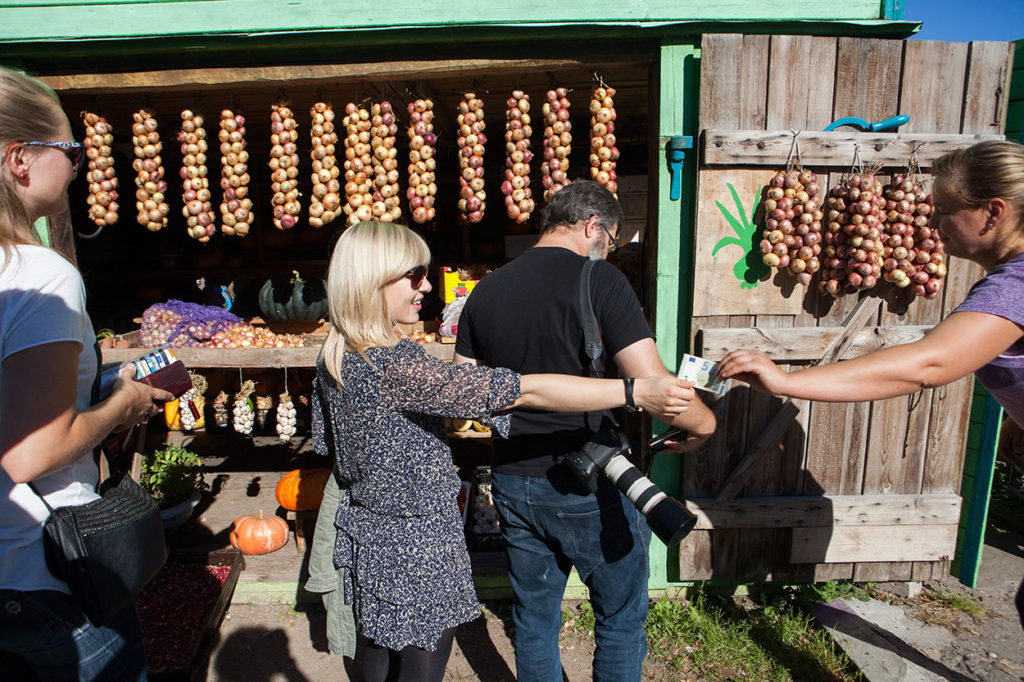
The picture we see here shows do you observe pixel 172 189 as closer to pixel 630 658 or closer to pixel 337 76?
pixel 337 76

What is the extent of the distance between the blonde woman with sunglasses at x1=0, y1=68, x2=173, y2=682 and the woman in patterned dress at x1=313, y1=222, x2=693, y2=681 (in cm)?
62

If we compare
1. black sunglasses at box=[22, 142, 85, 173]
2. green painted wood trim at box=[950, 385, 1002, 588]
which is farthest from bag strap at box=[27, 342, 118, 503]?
Result: green painted wood trim at box=[950, 385, 1002, 588]

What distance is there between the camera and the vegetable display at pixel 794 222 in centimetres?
265

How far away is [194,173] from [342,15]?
1.33 meters

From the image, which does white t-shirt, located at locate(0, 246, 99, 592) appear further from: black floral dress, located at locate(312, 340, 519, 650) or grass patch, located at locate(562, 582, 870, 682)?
grass patch, located at locate(562, 582, 870, 682)

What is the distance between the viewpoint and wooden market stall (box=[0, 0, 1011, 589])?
106 inches

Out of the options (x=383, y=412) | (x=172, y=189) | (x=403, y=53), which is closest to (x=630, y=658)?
(x=383, y=412)

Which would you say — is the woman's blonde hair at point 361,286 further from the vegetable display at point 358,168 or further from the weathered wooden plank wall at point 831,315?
the weathered wooden plank wall at point 831,315

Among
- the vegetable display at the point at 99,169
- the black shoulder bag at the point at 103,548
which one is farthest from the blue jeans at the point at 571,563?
the vegetable display at the point at 99,169

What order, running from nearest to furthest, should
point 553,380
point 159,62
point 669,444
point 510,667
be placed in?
1. point 553,380
2. point 669,444
3. point 510,667
4. point 159,62

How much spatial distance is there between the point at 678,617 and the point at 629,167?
11.3 feet

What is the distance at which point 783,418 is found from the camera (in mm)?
2883

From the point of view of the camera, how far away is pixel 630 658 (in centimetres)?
207

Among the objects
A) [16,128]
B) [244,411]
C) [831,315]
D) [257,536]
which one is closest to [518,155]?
[831,315]
